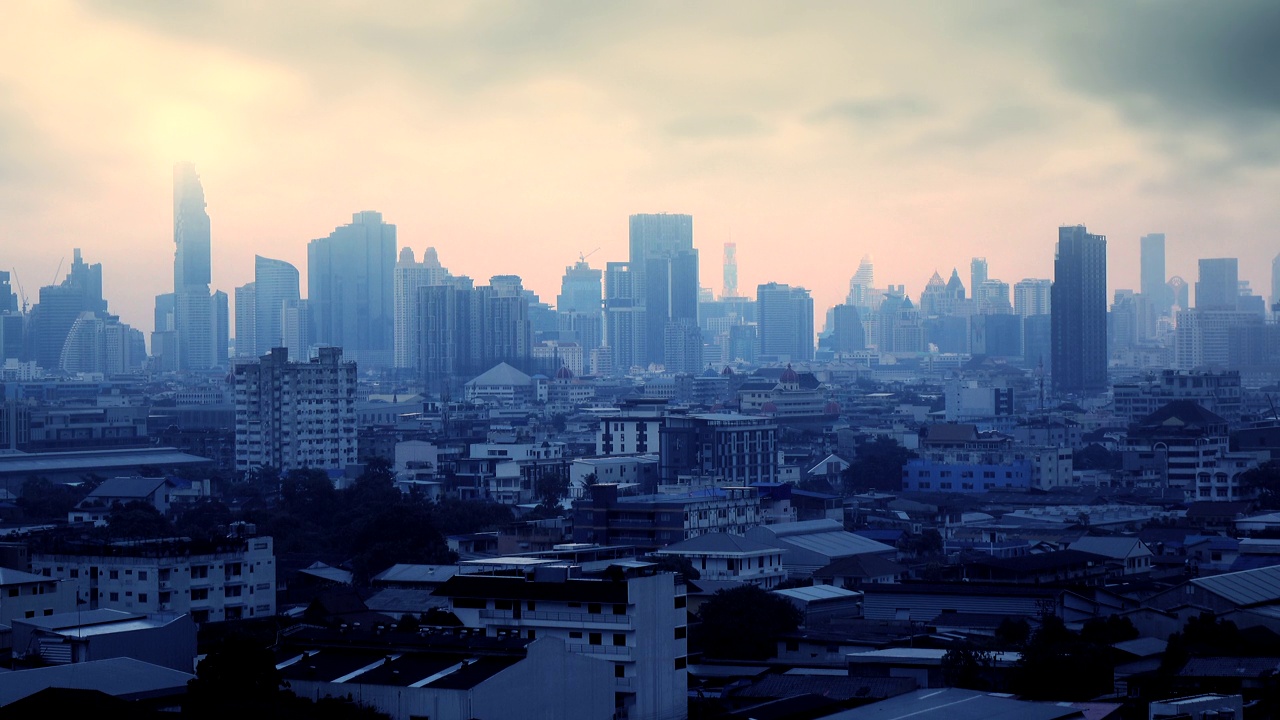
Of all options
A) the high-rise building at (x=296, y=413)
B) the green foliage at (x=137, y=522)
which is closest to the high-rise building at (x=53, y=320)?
the high-rise building at (x=296, y=413)

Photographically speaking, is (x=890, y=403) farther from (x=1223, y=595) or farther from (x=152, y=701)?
(x=152, y=701)

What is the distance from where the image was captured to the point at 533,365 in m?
102

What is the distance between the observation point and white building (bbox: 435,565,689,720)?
15.0 m

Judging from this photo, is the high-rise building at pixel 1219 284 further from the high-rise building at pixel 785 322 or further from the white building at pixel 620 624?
the white building at pixel 620 624

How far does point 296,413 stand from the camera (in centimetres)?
4712

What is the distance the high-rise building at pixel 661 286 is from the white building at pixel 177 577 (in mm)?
106557

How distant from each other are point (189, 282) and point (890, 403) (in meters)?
66.3

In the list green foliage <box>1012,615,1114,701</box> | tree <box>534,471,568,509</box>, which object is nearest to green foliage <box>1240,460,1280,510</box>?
tree <box>534,471,568,509</box>

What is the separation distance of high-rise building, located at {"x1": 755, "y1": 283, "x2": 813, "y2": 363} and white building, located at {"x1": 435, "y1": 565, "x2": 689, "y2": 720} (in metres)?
122

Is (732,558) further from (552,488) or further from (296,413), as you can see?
(296,413)

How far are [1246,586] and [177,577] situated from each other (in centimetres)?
1094

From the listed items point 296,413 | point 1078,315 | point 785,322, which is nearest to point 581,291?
point 785,322

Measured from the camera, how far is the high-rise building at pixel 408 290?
116m

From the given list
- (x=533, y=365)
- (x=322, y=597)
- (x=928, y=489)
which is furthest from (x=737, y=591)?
(x=533, y=365)
